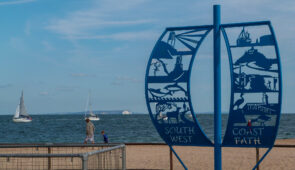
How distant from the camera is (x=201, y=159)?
18.9 m

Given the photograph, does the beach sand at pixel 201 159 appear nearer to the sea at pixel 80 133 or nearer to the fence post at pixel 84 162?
the fence post at pixel 84 162

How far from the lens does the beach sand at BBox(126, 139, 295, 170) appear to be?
16266 mm

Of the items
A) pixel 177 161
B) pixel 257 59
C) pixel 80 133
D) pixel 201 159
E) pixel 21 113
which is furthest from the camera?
pixel 21 113

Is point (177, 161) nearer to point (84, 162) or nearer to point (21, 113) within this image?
point (84, 162)

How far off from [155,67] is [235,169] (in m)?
5.20

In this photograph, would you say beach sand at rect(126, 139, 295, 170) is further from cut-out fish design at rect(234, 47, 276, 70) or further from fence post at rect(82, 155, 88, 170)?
Result: fence post at rect(82, 155, 88, 170)

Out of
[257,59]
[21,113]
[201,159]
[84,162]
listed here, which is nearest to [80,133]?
[21,113]

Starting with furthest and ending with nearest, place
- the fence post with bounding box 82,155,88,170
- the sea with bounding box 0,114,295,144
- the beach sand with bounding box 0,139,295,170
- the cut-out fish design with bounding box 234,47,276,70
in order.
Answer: the sea with bounding box 0,114,295,144, the beach sand with bounding box 0,139,295,170, the cut-out fish design with bounding box 234,47,276,70, the fence post with bounding box 82,155,88,170

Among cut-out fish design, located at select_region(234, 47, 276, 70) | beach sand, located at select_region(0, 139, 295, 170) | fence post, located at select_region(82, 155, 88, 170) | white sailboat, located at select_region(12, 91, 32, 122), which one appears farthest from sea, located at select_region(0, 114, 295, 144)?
fence post, located at select_region(82, 155, 88, 170)

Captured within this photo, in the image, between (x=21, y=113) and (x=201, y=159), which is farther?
(x=21, y=113)

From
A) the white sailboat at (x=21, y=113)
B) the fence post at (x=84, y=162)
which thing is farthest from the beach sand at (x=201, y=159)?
the white sailboat at (x=21, y=113)

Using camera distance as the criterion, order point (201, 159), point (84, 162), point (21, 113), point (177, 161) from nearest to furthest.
Result: 1. point (84, 162)
2. point (177, 161)
3. point (201, 159)
4. point (21, 113)

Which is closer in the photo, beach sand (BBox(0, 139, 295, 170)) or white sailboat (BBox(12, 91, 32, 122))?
beach sand (BBox(0, 139, 295, 170))

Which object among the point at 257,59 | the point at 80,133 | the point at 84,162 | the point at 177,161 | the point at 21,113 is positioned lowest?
the point at 177,161
